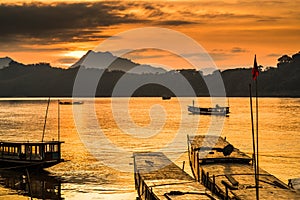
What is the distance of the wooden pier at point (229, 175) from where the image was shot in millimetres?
34312

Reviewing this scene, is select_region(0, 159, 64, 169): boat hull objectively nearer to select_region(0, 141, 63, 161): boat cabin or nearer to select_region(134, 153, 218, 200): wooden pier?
select_region(0, 141, 63, 161): boat cabin

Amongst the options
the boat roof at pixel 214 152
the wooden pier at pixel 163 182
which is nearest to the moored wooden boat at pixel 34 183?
the wooden pier at pixel 163 182


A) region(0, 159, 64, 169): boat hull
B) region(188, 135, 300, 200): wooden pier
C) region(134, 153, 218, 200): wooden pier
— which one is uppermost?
region(188, 135, 300, 200): wooden pier

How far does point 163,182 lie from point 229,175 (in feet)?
17.3

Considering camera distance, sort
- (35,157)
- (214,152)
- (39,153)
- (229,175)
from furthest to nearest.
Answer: (39,153)
(35,157)
(214,152)
(229,175)

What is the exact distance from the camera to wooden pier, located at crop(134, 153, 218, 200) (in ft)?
117

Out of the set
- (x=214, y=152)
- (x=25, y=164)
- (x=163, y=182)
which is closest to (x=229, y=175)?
(x=163, y=182)

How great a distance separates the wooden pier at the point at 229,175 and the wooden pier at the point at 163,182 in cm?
141

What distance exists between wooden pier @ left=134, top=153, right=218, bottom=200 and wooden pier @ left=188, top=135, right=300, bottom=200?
141 centimetres

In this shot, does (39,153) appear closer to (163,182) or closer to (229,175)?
(163,182)

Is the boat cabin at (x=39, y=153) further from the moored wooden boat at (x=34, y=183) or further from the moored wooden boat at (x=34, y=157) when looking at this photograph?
the moored wooden boat at (x=34, y=183)

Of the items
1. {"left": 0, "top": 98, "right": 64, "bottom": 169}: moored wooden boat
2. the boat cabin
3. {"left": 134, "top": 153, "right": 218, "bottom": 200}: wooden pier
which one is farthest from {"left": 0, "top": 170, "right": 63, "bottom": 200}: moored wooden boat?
{"left": 134, "top": 153, "right": 218, "bottom": 200}: wooden pier

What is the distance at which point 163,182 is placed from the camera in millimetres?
41188

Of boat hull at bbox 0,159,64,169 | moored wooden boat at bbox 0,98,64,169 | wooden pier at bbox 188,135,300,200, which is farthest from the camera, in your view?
moored wooden boat at bbox 0,98,64,169
